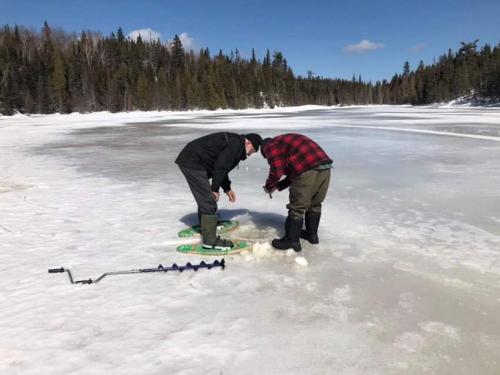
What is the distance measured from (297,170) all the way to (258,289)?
1.40m

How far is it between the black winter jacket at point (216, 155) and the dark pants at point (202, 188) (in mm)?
62

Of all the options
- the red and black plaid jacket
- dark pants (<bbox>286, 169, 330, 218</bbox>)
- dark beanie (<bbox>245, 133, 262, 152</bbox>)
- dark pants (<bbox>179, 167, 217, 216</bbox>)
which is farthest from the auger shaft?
dark beanie (<bbox>245, 133, 262, 152</bbox>)

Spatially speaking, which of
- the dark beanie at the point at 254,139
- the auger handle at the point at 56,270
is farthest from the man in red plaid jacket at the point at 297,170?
the auger handle at the point at 56,270

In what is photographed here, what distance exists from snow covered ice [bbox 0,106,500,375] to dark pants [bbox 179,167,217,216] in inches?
23.7

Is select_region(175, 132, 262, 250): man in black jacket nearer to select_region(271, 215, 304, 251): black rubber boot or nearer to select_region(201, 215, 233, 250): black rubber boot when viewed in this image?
select_region(201, 215, 233, 250): black rubber boot

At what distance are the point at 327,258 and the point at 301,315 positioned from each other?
135 centimetres

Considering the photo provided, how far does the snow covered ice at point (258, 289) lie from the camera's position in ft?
8.68

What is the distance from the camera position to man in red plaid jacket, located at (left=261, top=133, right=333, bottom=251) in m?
4.39

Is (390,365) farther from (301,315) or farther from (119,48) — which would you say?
(119,48)

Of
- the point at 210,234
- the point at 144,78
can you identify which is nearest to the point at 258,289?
the point at 210,234

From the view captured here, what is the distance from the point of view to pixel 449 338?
286cm

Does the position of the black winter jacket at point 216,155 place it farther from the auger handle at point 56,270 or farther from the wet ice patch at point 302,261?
the auger handle at point 56,270

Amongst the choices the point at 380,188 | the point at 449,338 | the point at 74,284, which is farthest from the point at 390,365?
the point at 380,188

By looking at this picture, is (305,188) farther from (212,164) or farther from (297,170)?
(212,164)
